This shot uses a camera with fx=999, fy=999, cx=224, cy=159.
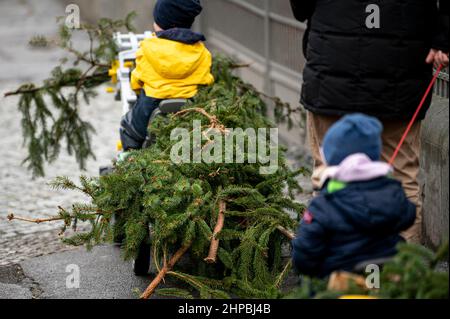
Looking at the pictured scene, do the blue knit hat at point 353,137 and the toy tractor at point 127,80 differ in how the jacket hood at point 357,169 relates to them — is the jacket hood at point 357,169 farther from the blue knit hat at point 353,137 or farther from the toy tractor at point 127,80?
the toy tractor at point 127,80

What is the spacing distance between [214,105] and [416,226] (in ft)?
4.89

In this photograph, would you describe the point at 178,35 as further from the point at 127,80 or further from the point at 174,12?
the point at 127,80

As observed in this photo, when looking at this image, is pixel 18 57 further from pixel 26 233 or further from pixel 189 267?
pixel 189 267

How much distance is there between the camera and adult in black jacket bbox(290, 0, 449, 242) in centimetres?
464

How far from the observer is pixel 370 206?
3.67 m

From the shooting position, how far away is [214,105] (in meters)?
5.82

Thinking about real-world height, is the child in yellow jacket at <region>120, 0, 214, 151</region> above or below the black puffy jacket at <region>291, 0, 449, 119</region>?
below

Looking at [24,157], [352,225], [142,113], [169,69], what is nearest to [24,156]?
[24,157]

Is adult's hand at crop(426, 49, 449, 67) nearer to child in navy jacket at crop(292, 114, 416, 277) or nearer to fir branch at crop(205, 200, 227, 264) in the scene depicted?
child in navy jacket at crop(292, 114, 416, 277)

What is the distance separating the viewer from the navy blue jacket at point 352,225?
12.1 ft

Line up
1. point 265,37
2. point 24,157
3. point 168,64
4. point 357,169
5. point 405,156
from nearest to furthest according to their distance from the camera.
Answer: point 357,169
point 405,156
point 168,64
point 24,157
point 265,37

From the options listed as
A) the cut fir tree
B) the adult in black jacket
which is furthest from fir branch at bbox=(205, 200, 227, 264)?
the adult in black jacket

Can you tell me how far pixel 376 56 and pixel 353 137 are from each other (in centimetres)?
107

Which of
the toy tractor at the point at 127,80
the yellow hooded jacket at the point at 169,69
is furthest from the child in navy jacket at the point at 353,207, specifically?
the yellow hooded jacket at the point at 169,69
